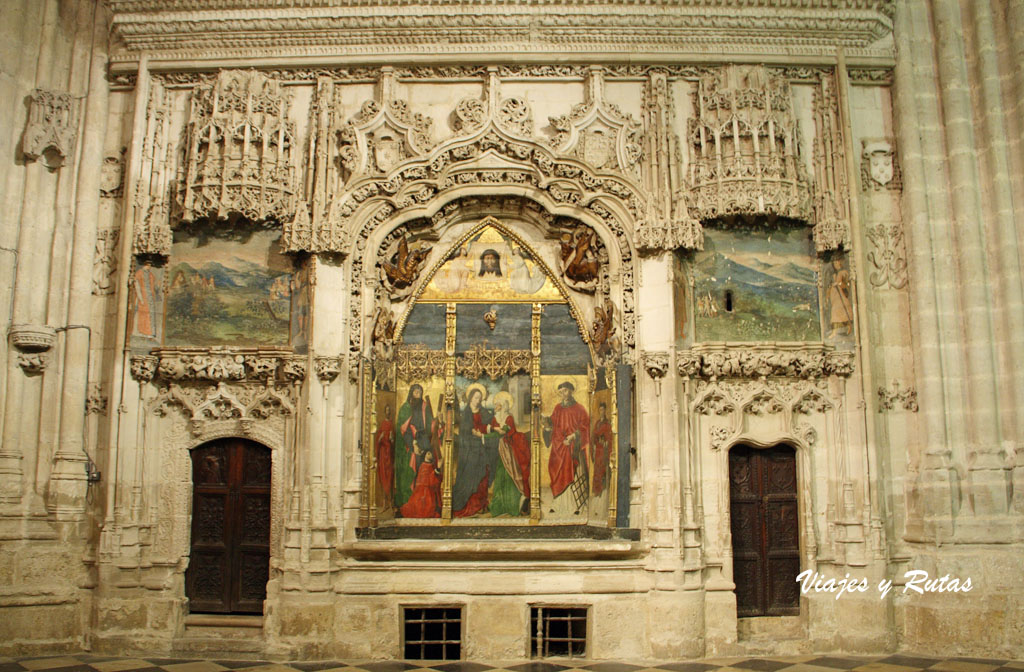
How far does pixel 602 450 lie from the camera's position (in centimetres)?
1059

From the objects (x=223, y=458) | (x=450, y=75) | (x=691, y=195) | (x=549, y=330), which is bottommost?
(x=223, y=458)

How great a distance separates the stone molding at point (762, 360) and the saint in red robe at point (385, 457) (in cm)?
350

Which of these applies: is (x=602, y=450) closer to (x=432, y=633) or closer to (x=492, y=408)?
(x=492, y=408)

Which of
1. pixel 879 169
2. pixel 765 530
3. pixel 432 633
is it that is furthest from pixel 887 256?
pixel 432 633

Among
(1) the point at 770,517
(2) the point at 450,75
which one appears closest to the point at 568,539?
(1) the point at 770,517

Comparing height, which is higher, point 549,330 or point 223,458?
point 549,330

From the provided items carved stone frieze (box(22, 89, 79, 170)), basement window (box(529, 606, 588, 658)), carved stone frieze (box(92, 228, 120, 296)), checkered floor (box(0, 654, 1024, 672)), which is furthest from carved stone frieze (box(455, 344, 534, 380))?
carved stone frieze (box(22, 89, 79, 170))

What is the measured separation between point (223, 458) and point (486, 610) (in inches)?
138

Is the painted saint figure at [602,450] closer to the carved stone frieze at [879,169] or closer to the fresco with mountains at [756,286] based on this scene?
the fresco with mountains at [756,286]

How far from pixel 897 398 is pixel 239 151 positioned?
8.17 m

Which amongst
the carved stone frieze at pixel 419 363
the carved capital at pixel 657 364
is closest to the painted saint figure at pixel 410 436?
the carved stone frieze at pixel 419 363

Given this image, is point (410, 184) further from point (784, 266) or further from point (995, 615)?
point (995, 615)

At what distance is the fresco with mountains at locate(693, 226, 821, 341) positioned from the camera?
34.5ft

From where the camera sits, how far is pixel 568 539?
10.4 metres
